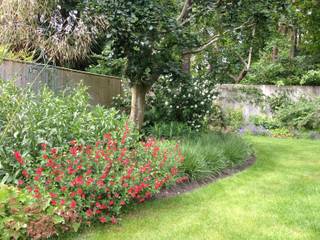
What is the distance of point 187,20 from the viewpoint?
629 centimetres

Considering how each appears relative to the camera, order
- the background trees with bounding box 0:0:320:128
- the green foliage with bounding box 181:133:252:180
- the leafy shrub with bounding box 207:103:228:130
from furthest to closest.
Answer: the leafy shrub with bounding box 207:103:228:130 → the background trees with bounding box 0:0:320:128 → the green foliage with bounding box 181:133:252:180

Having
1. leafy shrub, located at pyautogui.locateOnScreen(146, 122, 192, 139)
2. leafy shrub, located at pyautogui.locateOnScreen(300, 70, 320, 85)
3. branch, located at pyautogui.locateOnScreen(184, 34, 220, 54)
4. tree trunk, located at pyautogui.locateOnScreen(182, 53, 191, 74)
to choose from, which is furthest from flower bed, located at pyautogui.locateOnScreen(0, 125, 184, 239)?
leafy shrub, located at pyautogui.locateOnScreen(300, 70, 320, 85)

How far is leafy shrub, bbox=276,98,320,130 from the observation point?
10.5 meters

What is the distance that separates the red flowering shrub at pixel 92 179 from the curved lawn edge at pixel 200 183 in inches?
16.3

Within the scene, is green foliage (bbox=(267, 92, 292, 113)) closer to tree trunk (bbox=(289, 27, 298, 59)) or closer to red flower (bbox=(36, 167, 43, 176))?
tree trunk (bbox=(289, 27, 298, 59))

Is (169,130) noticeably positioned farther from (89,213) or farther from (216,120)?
(89,213)

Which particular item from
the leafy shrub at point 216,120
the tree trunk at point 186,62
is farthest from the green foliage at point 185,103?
the leafy shrub at point 216,120

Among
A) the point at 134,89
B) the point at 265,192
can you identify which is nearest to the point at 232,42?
the point at 134,89

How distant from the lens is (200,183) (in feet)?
16.6

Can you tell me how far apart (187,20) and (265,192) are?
124 inches

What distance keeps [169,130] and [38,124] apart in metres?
3.68

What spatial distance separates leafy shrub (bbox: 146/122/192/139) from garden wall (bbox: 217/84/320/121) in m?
4.75

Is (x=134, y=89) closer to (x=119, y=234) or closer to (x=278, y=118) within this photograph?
(x=119, y=234)

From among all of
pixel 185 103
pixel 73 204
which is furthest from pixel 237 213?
pixel 185 103
